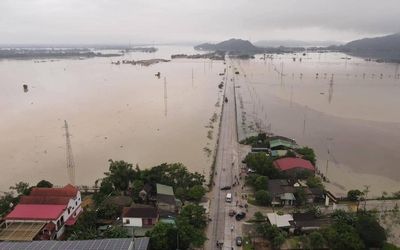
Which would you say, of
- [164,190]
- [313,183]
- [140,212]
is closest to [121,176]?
[164,190]

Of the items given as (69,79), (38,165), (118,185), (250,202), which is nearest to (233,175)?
(250,202)

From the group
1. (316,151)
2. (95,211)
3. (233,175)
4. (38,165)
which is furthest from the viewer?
(316,151)

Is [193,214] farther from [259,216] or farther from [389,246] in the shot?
[389,246]

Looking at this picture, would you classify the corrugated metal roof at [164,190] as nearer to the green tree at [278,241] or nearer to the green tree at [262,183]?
the green tree at [262,183]

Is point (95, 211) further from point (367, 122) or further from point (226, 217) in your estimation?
point (367, 122)

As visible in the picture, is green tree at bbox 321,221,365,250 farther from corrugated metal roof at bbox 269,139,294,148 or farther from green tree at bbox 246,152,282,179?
corrugated metal roof at bbox 269,139,294,148

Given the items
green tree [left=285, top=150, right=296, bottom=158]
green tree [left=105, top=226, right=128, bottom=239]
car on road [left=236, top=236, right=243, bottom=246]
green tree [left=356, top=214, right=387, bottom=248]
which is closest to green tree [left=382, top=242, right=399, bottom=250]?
green tree [left=356, top=214, right=387, bottom=248]
